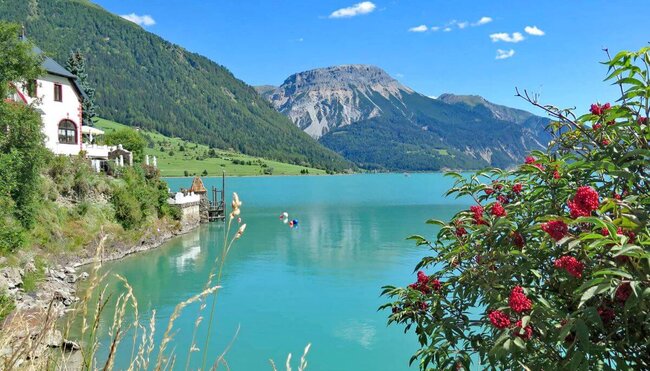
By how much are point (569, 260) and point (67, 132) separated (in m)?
39.6

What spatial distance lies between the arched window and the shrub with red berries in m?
36.9

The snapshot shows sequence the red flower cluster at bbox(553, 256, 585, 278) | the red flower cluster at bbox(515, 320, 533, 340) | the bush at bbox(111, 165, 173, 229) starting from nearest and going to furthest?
1. the red flower cluster at bbox(553, 256, 585, 278)
2. the red flower cluster at bbox(515, 320, 533, 340)
3. the bush at bbox(111, 165, 173, 229)

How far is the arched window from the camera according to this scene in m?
35.6

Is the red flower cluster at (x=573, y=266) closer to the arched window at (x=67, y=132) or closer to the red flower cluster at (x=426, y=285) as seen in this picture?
the red flower cluster at (x=426, y=285)

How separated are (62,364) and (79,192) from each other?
31757mm

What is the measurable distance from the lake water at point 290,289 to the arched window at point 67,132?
36.6 feet

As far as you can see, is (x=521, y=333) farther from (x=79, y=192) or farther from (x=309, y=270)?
(x=79, y=192)

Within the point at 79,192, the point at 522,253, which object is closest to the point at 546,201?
the point at 522,253

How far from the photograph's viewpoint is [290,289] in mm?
26938

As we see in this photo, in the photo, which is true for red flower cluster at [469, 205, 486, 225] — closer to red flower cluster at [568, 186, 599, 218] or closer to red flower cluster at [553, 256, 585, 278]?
red flower cluster at [553, 256, 585, 278]

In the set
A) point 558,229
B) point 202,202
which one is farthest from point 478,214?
point 202,202

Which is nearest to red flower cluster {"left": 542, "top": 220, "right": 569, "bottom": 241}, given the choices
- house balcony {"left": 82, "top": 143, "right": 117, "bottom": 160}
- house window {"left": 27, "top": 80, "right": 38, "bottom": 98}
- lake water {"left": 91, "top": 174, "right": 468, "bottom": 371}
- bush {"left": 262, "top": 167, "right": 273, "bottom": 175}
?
lake water {"left": 91, "top": 174, "right": 468, "bottom": 371}

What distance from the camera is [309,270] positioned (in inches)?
1245

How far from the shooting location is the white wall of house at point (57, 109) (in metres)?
34.1
